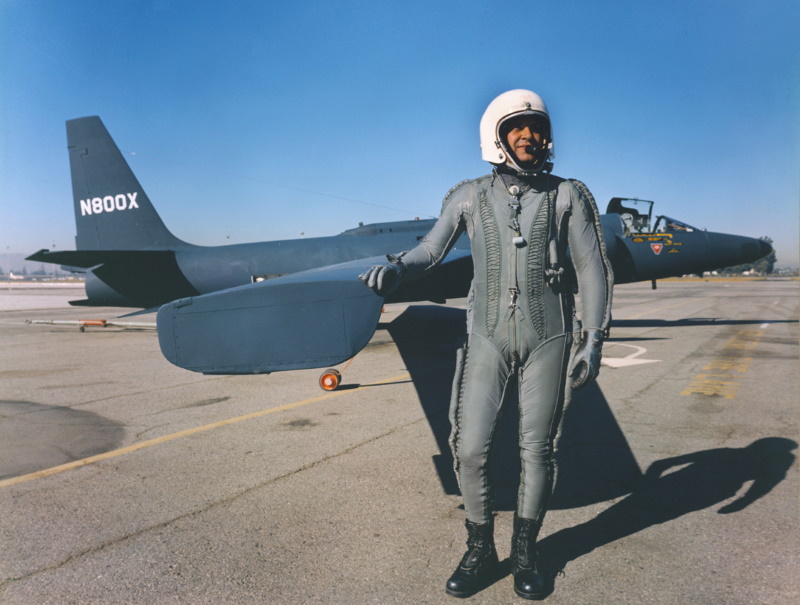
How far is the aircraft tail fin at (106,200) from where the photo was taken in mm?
14258

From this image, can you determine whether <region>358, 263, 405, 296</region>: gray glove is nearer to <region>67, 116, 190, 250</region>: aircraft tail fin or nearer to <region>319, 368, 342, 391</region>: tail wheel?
<region>319, 368, 342, 391</region>: tail wheel

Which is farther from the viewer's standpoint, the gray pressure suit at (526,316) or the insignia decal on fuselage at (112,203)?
the insignia decal on fuselage at (112,203)

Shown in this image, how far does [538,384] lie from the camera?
2.86m

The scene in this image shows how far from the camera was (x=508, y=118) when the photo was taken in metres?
2.89

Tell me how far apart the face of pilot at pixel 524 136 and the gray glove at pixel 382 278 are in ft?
3.09

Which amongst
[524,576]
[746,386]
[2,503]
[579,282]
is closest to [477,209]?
[579,282]

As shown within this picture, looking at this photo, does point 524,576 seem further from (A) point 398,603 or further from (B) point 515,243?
(B) point 515,243

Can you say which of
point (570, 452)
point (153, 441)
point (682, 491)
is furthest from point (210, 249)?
point (682, 491)

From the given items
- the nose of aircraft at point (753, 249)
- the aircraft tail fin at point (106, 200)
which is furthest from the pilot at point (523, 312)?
the nose of aircraft at point (753, 249)

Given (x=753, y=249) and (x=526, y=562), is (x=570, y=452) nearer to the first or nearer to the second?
(x=526, y=562)

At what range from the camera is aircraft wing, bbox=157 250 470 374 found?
3.13 m

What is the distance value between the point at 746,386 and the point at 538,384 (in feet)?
19.4

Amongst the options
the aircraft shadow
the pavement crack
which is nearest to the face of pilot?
the aircraft shadow

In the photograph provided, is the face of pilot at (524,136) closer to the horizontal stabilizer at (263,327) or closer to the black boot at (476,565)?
the horizontal stabilizer at (263,327)
